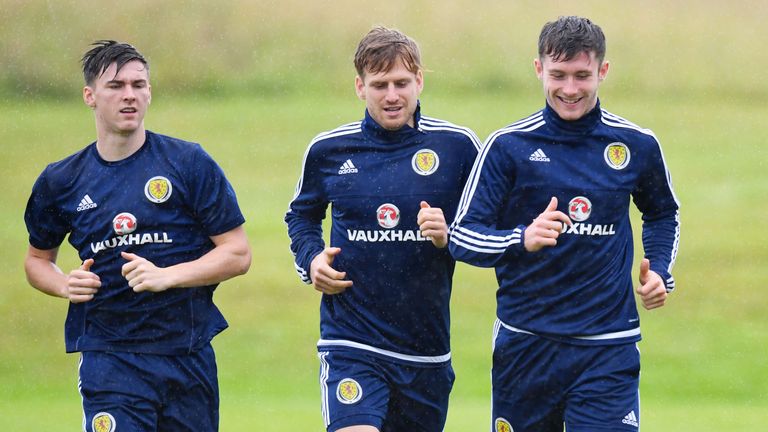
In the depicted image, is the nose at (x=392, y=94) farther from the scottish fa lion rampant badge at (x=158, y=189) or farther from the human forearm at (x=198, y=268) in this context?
the scottish fa lion rampant badge at (x=158, y=189)

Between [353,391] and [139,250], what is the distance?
3.44ft

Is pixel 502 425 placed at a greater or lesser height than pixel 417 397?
lesser

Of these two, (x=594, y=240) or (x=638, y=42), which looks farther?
(x=638, y=42)

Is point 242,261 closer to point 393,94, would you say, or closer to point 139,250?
point 139,250

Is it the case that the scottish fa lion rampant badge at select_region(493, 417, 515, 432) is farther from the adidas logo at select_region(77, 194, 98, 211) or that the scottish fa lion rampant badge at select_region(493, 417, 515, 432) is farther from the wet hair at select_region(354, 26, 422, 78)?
the adidas logo at select_region(77, 194, 98, 211)

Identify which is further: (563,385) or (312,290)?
(312,290)

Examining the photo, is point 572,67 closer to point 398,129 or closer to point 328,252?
point 398,129

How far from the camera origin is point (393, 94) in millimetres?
5836

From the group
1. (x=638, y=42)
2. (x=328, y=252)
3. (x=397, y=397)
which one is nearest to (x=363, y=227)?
(x=328, y=252)

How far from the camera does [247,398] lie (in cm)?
1219

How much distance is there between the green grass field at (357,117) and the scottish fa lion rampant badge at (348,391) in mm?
4435

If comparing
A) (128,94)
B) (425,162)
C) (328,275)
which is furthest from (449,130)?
(128,94)

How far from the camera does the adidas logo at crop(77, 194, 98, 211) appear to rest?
5.88m

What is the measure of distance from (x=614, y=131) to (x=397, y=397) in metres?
1.41
